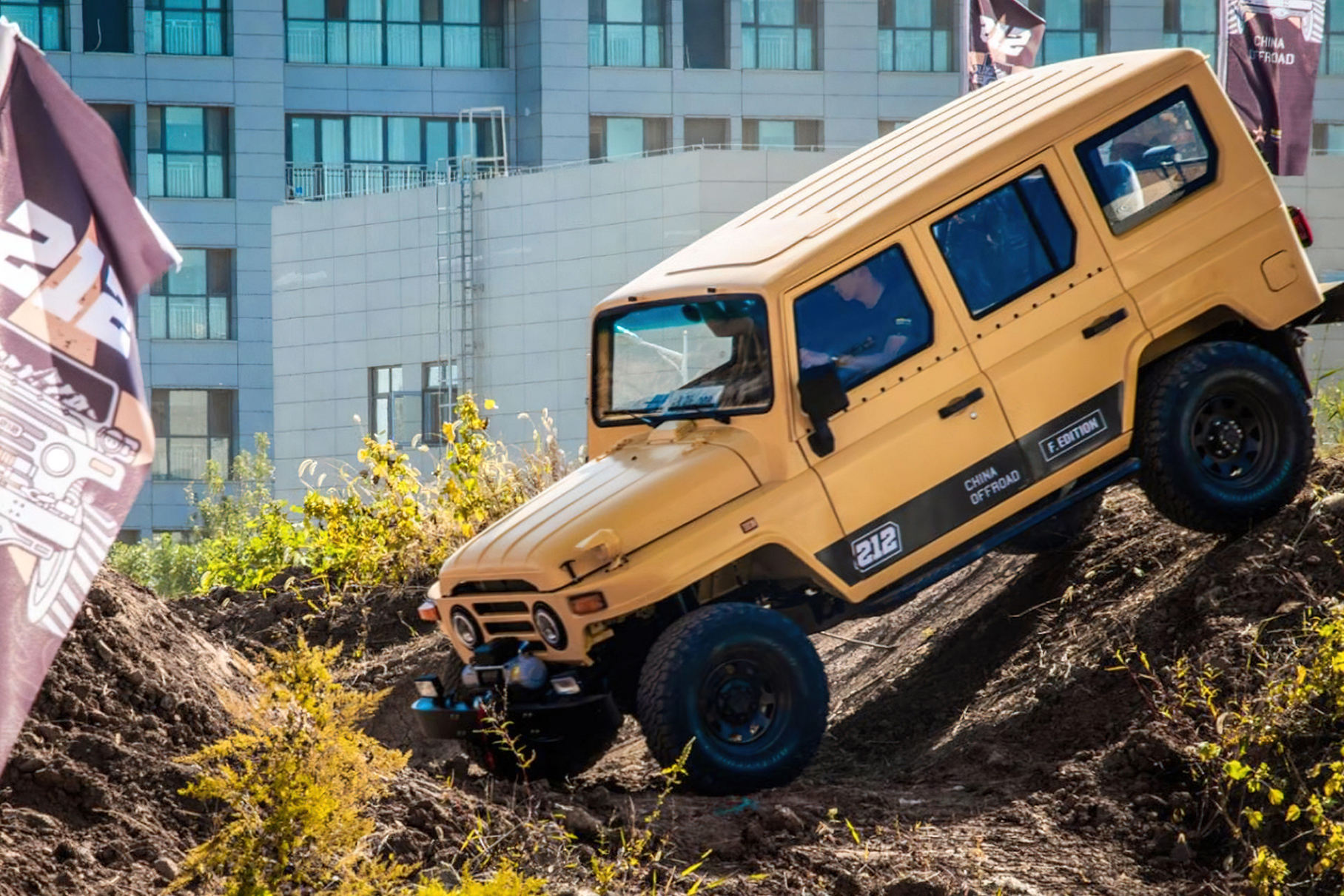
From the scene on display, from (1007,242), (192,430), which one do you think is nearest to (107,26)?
(192,430)

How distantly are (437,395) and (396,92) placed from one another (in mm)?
14177

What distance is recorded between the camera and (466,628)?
965 cm

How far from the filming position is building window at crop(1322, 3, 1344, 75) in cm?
4944

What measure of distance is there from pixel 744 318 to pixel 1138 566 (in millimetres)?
3004

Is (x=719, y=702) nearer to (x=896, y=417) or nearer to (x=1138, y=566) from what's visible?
(x=896, y=417)

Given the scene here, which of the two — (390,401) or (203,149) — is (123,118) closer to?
(203,149)

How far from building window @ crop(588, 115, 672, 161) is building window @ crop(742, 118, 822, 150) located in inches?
73.8

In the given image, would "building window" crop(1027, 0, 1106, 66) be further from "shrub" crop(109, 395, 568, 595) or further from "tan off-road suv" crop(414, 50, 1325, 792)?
"tan off-road suv" crop(414, 50, 1325, 792)

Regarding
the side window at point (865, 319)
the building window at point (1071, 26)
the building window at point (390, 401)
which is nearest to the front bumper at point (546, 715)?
the side window at point (865, 319)

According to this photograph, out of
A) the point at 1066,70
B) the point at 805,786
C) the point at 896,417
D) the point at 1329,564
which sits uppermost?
the point at 1066,70

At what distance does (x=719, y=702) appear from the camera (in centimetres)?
900

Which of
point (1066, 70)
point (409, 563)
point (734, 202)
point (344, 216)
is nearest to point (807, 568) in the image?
point (1066, 70)

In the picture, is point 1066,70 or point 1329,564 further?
point 1066,70

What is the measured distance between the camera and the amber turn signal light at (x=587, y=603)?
8898 millimetres
